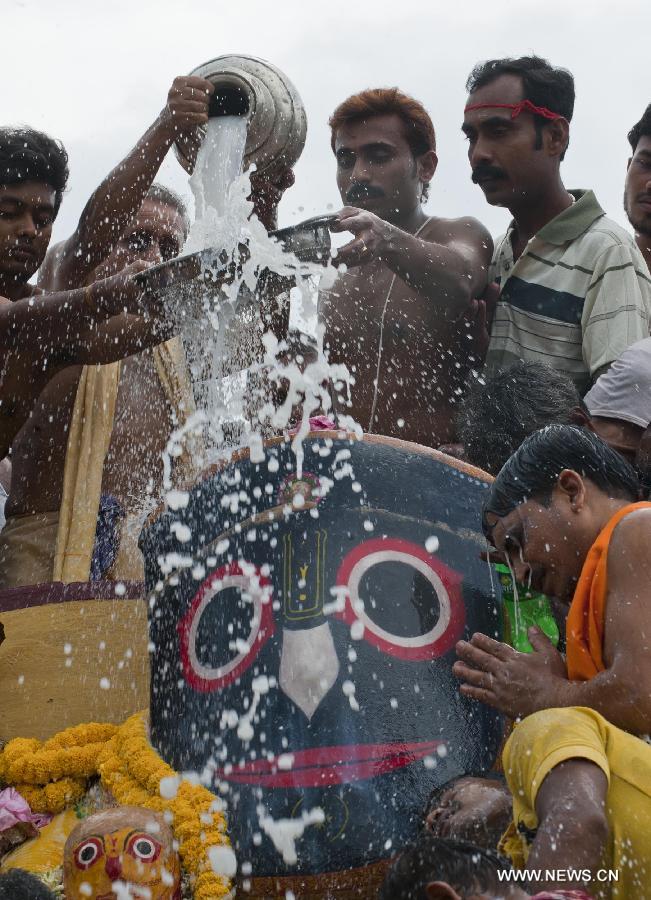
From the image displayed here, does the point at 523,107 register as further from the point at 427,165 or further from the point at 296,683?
the point at 296,683

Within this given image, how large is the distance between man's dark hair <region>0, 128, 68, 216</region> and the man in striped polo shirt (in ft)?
5.11

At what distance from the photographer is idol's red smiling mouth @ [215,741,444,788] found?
2922 millimetres

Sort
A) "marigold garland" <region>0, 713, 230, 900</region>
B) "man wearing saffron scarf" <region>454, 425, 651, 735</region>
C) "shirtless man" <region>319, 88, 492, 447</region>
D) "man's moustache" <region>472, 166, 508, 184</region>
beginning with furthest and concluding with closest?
"man's moustache" <region>472, 166, 508, 184</region> → "shirtless man" <region>319, 88, 492, 447</region> → "marigold garland" <region>0, 713, 230, 900</region> → "man wearing saffron scarf" <region>454, 425, 651, 735</region>

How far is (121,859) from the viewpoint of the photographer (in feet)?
9.31

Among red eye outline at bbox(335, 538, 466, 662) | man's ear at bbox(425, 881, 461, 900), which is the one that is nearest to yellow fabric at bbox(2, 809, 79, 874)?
red eye outline at bbox(335, 538, 466, 662)

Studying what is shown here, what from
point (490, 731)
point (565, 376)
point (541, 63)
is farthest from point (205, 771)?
point (541, 63)

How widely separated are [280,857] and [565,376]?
70.4 inches

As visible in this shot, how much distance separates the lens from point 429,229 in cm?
485

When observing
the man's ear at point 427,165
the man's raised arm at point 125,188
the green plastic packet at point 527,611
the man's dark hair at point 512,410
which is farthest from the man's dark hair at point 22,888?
the man's ear at point 427,165

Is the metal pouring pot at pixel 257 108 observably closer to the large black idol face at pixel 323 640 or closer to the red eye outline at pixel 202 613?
the large black idol face at pixel 323 640

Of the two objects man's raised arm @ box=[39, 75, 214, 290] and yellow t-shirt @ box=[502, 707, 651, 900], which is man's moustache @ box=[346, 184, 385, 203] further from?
yellow t-shirt @ box=[502, 707, 651, 900]

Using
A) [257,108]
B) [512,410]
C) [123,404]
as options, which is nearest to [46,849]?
[512,410]

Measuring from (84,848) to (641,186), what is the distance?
316 centimetres

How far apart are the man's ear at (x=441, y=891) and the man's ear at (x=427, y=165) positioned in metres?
3.46
